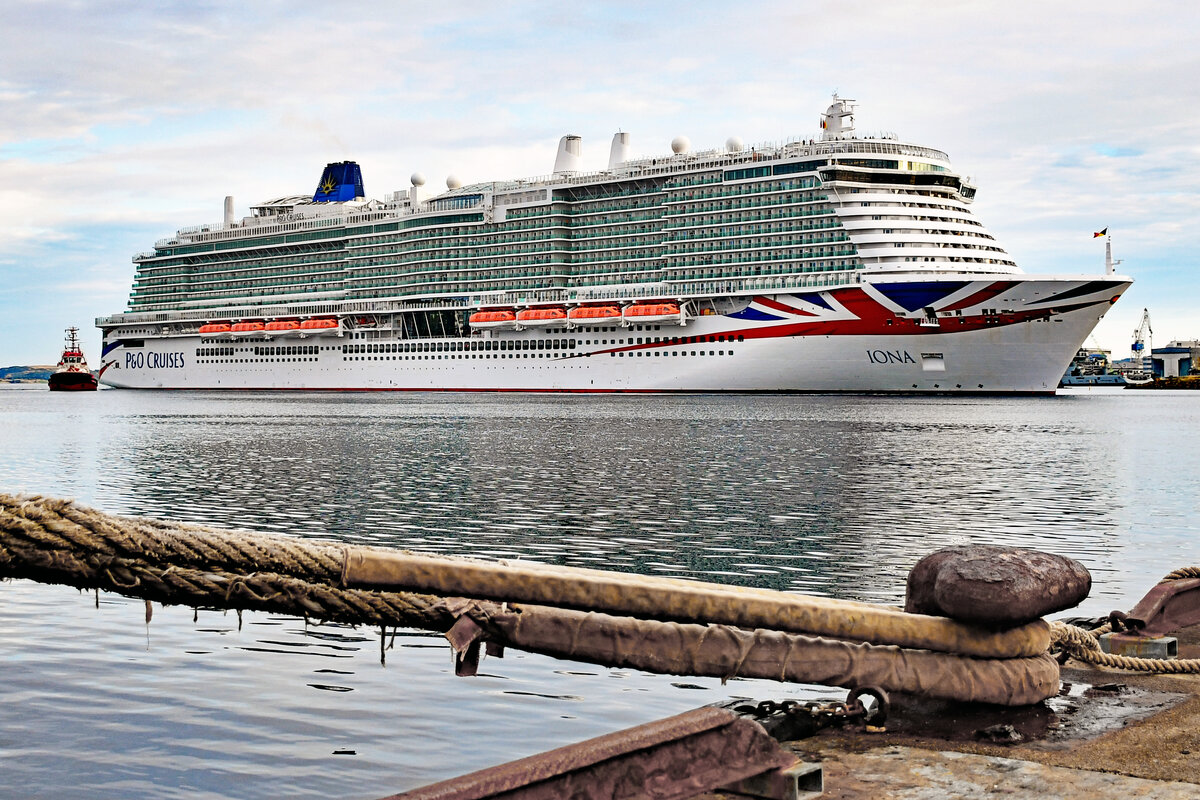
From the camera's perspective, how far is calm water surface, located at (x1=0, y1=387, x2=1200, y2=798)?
7.68 metres

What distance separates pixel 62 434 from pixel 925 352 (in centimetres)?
4839

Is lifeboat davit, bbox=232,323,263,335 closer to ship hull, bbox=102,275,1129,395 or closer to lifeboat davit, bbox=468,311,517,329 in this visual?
ship hull, bbox=102,275,1129,395

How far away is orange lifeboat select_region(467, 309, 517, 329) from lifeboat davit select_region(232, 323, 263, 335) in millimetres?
26667

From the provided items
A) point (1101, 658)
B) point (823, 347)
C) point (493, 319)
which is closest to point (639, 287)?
point (493, 319)

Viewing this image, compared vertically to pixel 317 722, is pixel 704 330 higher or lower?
higher

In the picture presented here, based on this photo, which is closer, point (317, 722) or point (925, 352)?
point (317, 722)

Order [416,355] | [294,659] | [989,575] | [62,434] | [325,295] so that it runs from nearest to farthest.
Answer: [989,575] → [294,659] → [62,434] → [416,355] → [325,295]

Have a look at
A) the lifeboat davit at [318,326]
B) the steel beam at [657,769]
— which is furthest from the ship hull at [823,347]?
the steel beam at [657,769]

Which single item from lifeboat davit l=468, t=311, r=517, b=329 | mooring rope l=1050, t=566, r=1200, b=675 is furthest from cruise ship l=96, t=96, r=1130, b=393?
mooring rope l=1050, t=566, r=1200, b=675

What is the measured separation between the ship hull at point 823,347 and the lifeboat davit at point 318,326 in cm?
758

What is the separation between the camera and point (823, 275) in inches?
2933

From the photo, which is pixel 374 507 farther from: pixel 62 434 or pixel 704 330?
pixel 704 330

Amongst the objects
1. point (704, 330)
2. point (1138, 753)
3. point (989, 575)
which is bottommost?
point (1138, 753)

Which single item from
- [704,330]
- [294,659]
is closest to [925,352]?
[704,330]
